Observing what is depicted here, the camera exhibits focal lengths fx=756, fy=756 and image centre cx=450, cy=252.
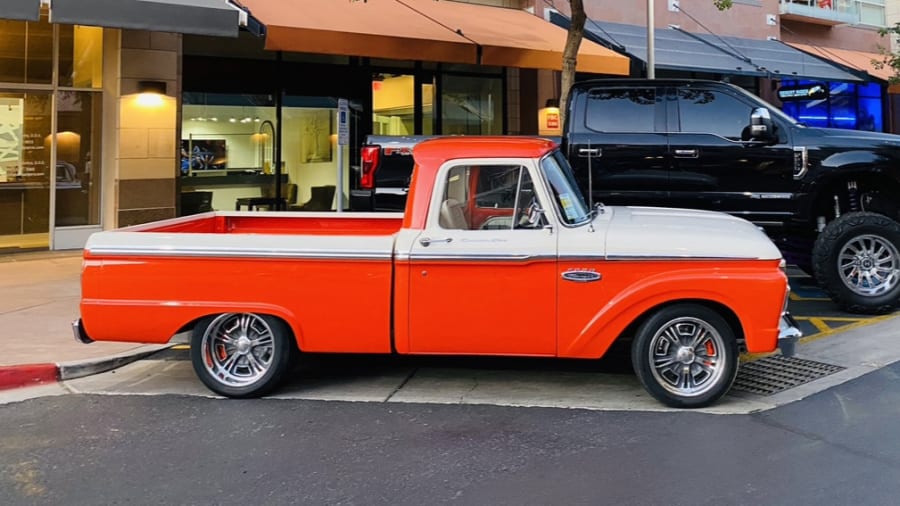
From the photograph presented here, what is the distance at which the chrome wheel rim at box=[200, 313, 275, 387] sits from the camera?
18.5ft

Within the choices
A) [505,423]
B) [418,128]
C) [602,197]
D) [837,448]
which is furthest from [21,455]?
[418,128]

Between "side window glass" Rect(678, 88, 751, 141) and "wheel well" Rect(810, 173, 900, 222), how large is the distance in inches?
45.6

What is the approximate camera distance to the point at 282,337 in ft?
18.3

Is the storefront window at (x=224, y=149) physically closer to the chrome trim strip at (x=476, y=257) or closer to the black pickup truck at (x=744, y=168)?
the black pickup truck at (x=744, y=168)

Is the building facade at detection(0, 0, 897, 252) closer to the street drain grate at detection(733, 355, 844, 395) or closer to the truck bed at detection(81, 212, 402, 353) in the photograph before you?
the truck bed at detection(81, 212, 402, 353)

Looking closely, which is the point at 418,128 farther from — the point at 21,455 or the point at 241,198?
the point at 21,455

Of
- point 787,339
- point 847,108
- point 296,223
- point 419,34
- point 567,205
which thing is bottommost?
point 787,339

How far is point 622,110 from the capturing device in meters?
8.36

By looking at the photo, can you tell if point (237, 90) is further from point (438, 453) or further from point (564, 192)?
point (438, 453)

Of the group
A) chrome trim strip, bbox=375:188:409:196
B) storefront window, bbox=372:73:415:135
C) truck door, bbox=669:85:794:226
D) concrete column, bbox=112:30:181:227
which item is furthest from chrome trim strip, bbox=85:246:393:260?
storefront window, bbox=372:73:415:135

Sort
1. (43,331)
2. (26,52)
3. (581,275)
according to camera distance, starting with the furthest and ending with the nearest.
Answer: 1. (26,52)
2. (43,331)
3. (581,275)

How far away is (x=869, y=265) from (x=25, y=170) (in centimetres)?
1258

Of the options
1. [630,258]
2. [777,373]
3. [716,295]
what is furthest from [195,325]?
[777,373]

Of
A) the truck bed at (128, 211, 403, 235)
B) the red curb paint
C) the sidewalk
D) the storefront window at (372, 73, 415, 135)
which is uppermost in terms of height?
the storefront window at (372, 73, 415, 135)
